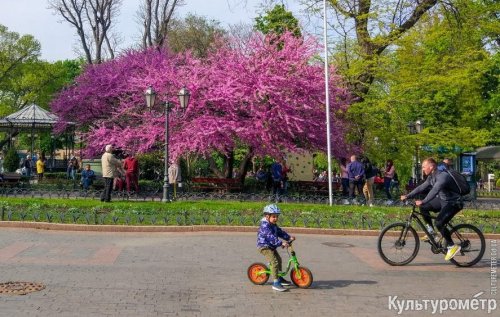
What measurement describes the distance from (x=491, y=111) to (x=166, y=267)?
3596cm

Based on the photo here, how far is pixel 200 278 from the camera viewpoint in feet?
26.9

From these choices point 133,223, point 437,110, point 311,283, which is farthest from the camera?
point 437,110

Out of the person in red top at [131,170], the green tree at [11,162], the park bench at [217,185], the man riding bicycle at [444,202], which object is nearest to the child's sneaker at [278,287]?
the man riding bicycle at [444,202]

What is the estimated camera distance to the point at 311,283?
7.68 meters

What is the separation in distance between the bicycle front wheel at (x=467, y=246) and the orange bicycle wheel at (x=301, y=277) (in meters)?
3.17

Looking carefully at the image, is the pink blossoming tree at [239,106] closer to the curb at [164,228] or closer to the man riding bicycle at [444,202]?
the curb at [164,228]

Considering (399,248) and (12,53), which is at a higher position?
(12,53)

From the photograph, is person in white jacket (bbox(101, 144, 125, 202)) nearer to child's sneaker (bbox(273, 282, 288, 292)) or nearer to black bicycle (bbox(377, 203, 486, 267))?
black bicycle (bbox(377, 203, 486, 267))

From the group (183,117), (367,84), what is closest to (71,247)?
(183,117)

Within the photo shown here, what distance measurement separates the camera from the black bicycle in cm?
942

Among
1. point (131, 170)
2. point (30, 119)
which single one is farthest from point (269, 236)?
point (30, 119)

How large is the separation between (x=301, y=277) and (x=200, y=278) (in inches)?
60.1

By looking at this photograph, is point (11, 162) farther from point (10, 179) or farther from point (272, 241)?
point (272, 241)

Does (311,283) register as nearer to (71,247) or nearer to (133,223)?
(71,247)
